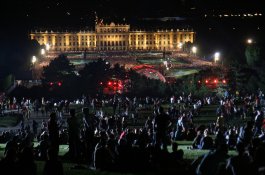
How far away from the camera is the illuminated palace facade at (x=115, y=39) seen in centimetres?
17262

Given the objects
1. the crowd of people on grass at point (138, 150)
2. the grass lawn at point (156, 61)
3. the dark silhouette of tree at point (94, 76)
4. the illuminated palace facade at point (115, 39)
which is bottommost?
the crowd of people on grass at point (138, 150)

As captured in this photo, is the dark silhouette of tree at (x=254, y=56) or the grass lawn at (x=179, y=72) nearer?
the dark silhouette of tree at (x=254, y=56)

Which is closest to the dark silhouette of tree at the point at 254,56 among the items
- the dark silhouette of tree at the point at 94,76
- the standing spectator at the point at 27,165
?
the dark silhouette of tree at the point at 94,76

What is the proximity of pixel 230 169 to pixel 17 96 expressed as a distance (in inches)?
2621

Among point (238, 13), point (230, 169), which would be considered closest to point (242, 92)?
point (230, 169)

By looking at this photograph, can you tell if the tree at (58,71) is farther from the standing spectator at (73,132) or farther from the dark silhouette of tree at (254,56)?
the standing spectator at (73,132)

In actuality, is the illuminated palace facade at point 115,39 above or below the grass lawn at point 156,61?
above

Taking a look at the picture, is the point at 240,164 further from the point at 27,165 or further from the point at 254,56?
Answer: the point at 254,56

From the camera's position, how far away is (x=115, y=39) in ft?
588

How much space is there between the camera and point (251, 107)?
4744 centimetres

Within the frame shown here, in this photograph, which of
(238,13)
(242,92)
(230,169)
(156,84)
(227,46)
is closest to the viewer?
(230,169)

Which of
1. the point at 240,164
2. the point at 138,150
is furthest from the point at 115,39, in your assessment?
the point at 240,164

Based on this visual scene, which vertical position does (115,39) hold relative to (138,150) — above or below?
above

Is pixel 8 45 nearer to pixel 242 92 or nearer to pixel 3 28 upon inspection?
pixel 3 28
